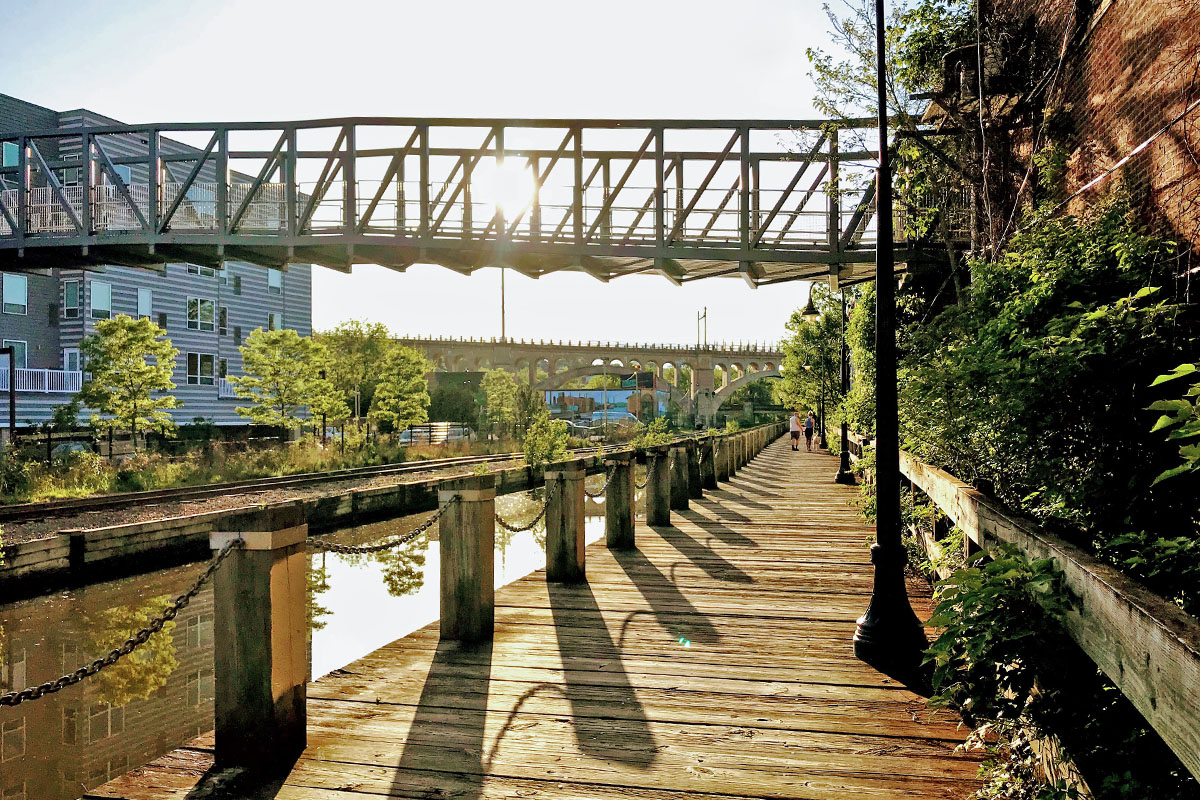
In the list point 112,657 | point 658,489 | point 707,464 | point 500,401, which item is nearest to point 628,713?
point 112,657

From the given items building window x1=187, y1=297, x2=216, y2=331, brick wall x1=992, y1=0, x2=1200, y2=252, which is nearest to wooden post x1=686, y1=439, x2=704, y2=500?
brick wall x1=992, y1=0, x2=1200, y2=252

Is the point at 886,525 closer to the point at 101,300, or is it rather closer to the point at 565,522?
the point at 565,522

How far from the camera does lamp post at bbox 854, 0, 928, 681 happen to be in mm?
5410

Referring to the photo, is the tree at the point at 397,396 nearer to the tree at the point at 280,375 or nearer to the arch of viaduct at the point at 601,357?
the tree at the point at 280,375

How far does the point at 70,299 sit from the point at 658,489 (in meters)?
33.0

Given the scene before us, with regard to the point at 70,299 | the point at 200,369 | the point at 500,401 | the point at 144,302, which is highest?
the point at 144,302

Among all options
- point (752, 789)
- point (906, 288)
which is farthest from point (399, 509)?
point (752, 789)

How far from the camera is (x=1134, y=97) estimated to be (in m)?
8.01

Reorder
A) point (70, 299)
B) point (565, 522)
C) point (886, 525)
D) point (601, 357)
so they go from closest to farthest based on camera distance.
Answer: point (886, 525) → point (565, 522) → point (70, 299) → point (601, 357)

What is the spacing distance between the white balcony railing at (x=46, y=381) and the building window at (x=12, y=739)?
28135 mm

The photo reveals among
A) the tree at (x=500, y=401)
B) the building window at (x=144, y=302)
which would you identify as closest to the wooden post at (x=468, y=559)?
the building window at (x=144, y=302)

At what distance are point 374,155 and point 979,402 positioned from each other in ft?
64.8

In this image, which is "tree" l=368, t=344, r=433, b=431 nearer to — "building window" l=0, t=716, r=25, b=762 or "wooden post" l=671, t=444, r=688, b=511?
"wooden post" l=671, t=444, r=688, b=511

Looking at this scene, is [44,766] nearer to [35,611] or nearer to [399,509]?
[35,611]
